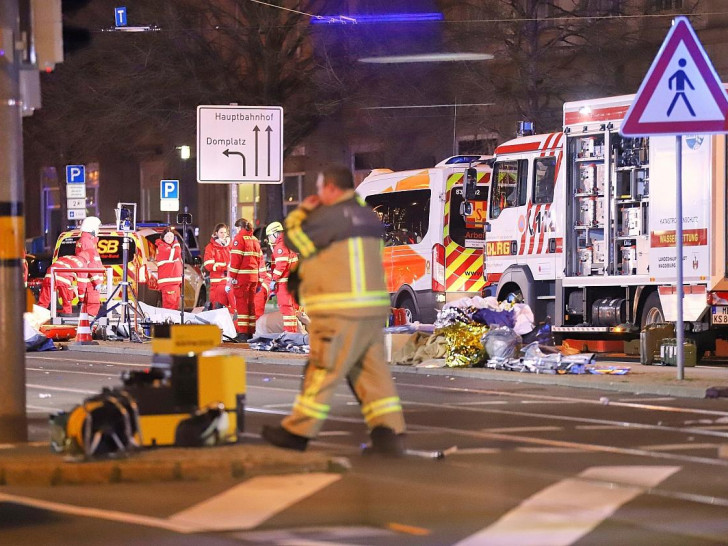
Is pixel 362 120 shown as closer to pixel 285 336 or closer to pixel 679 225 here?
pixel 285 336

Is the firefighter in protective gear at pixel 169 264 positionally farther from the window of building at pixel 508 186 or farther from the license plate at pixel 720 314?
the license plate at pixel 720 314

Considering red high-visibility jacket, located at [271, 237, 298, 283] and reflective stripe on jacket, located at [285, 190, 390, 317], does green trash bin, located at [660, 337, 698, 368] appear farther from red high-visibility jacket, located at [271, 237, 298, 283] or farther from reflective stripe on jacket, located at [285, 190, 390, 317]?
reflective stripe on jacket, located at [285, 190, 390, 317]

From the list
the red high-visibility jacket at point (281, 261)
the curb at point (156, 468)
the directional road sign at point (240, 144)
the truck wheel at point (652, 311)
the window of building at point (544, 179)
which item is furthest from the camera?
the red high-visibility jacket at point (281, 261)

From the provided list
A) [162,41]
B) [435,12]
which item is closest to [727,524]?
[435,12]

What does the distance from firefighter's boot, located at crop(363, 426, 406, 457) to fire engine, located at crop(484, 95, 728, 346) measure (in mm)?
10280

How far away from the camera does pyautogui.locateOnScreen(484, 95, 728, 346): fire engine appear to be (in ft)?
64.9

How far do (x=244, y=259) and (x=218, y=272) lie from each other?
1061 mm

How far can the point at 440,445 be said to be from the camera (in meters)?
11.0

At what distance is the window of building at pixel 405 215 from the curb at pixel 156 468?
16.9m

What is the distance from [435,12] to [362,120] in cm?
454

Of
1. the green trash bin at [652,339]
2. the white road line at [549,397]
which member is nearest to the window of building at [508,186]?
the green trash bin at [652,339]

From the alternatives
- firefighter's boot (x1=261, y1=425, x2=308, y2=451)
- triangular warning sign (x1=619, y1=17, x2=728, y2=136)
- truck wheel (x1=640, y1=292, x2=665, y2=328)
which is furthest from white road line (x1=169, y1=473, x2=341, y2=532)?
truck wheel (x1=640, y1=292, x2=665, y2=328)

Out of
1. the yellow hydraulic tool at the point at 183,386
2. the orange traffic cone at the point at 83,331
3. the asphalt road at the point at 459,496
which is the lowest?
the orange traffic cone at the point at 83,331

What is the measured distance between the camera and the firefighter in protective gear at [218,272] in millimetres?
25375
